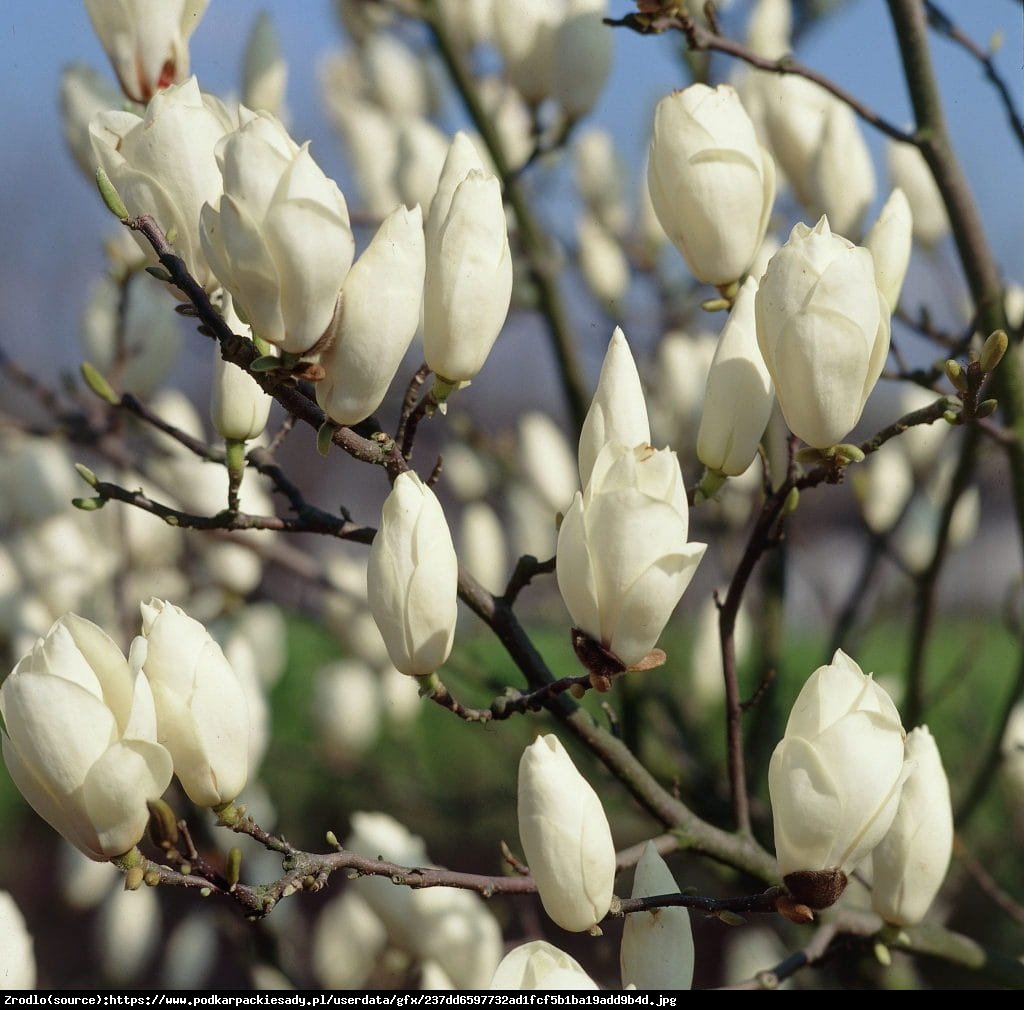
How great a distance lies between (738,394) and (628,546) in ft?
0.56

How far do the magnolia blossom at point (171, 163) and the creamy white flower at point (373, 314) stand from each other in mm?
130

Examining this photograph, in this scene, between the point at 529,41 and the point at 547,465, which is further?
the point at 547,465

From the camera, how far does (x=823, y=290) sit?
0.66 meters

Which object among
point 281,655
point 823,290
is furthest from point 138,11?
point 281,655

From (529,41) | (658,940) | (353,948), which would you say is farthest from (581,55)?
(353,948)

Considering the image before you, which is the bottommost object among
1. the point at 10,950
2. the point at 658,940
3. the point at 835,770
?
the point at 10,950

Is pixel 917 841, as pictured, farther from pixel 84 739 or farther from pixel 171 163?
pixel 171 163

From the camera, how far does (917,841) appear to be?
2.51 feet

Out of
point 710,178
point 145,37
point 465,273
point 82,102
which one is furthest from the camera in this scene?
point 82,102

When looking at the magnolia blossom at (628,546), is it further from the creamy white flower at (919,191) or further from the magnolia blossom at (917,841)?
the creamy white flower at (919,191)

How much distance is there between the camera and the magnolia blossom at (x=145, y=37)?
3.07ft

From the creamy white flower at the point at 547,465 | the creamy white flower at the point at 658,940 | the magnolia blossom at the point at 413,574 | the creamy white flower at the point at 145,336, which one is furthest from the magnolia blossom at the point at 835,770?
the creamy white flower at the point at 547,465

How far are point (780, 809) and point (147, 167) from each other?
50 centimetres

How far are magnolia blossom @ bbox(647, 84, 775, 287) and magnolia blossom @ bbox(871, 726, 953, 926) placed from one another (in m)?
0.34
